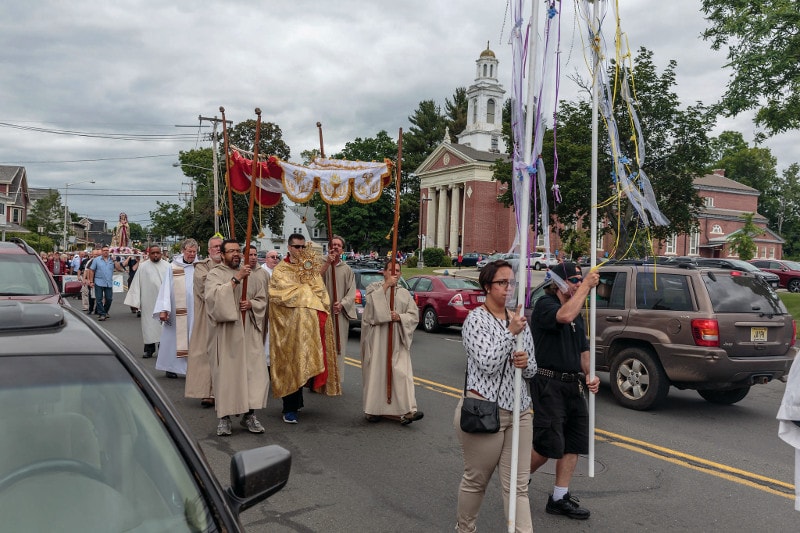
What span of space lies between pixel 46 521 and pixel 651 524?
4080 mm

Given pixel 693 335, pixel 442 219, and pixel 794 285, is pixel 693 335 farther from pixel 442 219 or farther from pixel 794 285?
pixel 442 219

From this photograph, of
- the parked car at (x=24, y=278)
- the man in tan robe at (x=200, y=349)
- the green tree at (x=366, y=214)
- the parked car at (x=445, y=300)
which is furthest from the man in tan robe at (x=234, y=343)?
the green tree at (x=366, y=214)

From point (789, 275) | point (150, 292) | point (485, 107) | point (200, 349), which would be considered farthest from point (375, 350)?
point (485, 107)

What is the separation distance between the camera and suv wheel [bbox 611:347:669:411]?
816 centimetres

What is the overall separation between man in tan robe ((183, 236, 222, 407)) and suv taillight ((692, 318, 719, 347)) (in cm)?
554

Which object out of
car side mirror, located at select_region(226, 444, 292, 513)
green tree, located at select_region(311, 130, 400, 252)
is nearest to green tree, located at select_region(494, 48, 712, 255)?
car side mirror, located at select_region(226, 444, 292, 513)

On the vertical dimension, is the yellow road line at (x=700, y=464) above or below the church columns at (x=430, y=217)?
below

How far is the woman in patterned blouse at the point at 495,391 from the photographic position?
157 inches

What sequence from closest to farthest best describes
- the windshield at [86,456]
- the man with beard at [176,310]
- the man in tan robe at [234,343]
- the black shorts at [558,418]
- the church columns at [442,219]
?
the windshield at [86,456] < the black shorts at [558,418] < the man in tan robe at [234,343] < the man with beard at [176,310] < the church columns at [442,219]

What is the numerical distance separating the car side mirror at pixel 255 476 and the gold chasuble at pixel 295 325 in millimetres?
4875

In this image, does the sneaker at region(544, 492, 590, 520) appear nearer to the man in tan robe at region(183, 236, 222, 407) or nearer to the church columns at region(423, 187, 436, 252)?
the man in tan robe at region(183, 236, 222, 407)

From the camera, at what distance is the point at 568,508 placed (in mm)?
4965

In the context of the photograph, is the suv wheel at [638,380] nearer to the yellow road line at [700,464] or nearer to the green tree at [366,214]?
the yellow road line at [700,464]

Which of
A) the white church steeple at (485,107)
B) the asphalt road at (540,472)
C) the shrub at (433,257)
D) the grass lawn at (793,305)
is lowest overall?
the asphalt road at (540,472)
